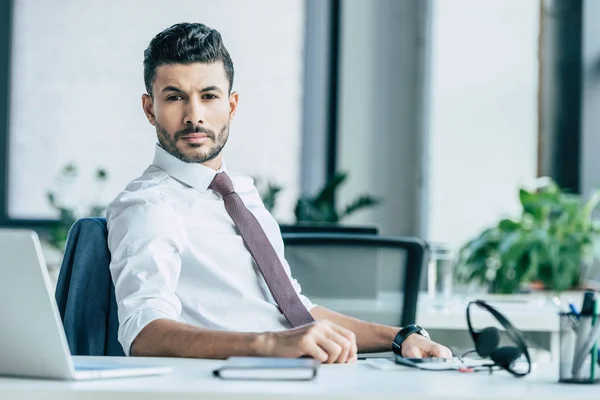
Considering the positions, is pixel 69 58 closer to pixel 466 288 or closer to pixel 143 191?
pixel 466 288

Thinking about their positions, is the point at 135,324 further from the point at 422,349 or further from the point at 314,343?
the point at 422,349

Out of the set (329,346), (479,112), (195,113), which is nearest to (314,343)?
(329,346)

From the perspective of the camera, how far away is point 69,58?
506cm

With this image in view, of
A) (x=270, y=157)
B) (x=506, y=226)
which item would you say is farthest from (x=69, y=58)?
(x=506, y=226)

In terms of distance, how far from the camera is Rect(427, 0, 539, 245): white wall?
445cm

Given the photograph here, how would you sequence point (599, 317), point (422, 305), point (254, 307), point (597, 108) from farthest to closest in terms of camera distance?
point (597, 108) < point (422, 305) < point (254, 307) < point (599, 317)

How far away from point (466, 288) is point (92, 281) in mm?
2840

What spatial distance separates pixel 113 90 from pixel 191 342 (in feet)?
12.9

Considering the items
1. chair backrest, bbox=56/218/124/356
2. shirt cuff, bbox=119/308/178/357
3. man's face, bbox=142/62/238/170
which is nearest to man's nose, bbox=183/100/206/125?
man's face, bbox=142/62/238/170

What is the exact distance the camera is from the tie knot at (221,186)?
5.65 feet

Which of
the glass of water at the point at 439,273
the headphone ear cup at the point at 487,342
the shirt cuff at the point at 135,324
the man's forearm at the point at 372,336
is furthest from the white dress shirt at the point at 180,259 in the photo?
the glass of water at the point at 439,273

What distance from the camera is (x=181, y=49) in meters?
1.72

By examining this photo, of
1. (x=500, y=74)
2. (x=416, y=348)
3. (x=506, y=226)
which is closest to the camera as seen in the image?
(x=416, y=348)

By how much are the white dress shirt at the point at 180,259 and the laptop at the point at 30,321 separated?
34 centimetres
